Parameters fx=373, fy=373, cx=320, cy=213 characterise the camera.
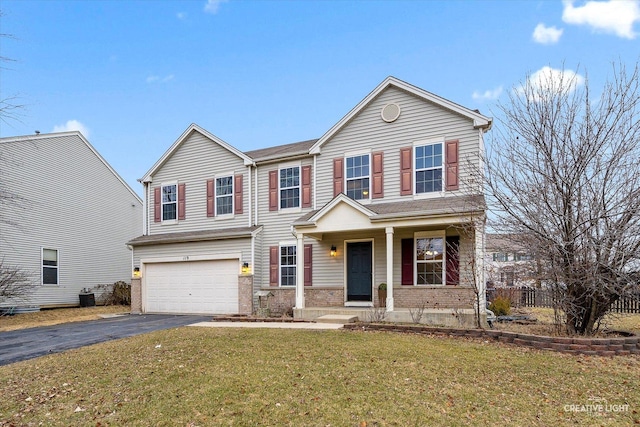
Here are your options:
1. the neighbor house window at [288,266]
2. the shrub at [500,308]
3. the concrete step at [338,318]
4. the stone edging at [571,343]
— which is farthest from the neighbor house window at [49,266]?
the shrub at [500,308]

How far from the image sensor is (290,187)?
14.4 m

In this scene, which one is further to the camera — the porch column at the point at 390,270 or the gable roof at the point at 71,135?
the gable roof at the point at 71,135

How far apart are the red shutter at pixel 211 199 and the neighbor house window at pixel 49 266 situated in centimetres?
879

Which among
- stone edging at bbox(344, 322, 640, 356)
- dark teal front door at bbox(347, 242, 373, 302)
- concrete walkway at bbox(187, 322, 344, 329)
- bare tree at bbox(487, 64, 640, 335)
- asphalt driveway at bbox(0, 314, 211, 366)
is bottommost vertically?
asphalt driveway at bbox(0, 314, 211, 366)

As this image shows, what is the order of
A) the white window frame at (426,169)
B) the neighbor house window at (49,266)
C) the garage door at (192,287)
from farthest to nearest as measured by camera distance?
1. the neighbor house window at (49,266)
2. the garage door at (192,287)
3. the white window frame at (426,169)

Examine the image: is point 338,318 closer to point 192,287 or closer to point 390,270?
point 390,270

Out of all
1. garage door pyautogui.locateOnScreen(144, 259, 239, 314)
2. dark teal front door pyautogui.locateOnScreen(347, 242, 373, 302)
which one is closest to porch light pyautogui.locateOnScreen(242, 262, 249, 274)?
garage door pyautogui.locateOnScreen(144, 259, 239, 314)

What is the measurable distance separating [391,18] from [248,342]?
16.2 metres

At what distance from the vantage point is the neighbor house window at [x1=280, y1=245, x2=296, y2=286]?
13.9m

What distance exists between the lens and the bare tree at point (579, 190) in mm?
7242

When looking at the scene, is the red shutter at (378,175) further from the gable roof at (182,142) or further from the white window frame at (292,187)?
the gable roof at (182,142)

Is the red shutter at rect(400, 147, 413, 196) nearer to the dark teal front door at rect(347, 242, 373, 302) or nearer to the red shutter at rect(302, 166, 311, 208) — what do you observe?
the dark teal front door at rect(347, 242, 373, 302)

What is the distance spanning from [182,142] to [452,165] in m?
11.4

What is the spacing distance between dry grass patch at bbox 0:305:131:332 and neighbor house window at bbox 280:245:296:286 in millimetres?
7665
